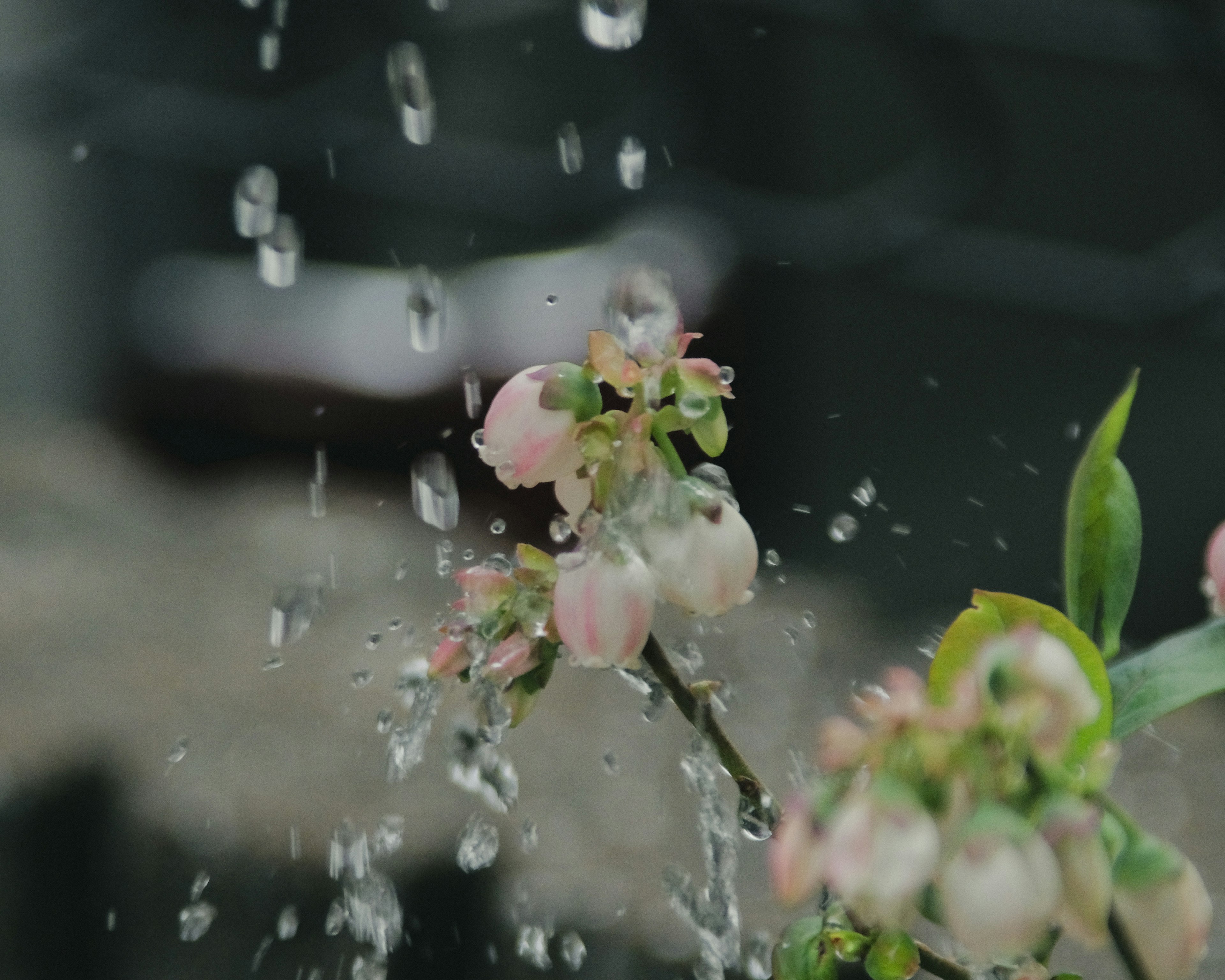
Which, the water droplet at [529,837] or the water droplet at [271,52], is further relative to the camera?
the water droplet at [271,52]

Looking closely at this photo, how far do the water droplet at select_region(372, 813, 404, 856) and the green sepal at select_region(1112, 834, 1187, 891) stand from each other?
0.68m

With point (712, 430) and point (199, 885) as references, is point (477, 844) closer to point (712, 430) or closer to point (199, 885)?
point (712, 430)

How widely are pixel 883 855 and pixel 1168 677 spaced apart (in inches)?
4.2

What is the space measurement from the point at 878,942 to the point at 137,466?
167 centimetres

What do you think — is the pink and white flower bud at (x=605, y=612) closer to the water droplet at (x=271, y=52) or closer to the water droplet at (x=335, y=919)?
the water droplet at (x=335, y=919)

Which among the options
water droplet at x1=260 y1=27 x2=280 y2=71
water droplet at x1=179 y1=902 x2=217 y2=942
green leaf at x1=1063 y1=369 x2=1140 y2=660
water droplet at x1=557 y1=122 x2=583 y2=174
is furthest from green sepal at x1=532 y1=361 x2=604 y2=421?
water droplet at x1=260 y1=27 x2=280 y2=71

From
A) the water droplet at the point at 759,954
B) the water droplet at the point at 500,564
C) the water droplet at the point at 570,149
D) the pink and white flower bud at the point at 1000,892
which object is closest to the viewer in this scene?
the pink and white flower bud at the point at 1000,892

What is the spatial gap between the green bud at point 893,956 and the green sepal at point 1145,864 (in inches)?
1.8

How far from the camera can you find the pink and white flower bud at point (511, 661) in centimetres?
25

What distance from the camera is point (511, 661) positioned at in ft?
0.84

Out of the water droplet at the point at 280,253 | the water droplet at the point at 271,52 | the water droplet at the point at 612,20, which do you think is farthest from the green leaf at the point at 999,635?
the water droplet at the point at 271,52

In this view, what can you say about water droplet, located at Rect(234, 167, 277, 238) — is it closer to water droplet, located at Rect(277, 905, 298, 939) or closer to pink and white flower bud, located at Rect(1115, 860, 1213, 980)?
water droplet, located at Rect(277, 905, 298, 939)

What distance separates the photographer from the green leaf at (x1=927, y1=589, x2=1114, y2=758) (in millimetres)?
220

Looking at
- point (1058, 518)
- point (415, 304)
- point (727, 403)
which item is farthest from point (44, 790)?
point (1058, 518)
